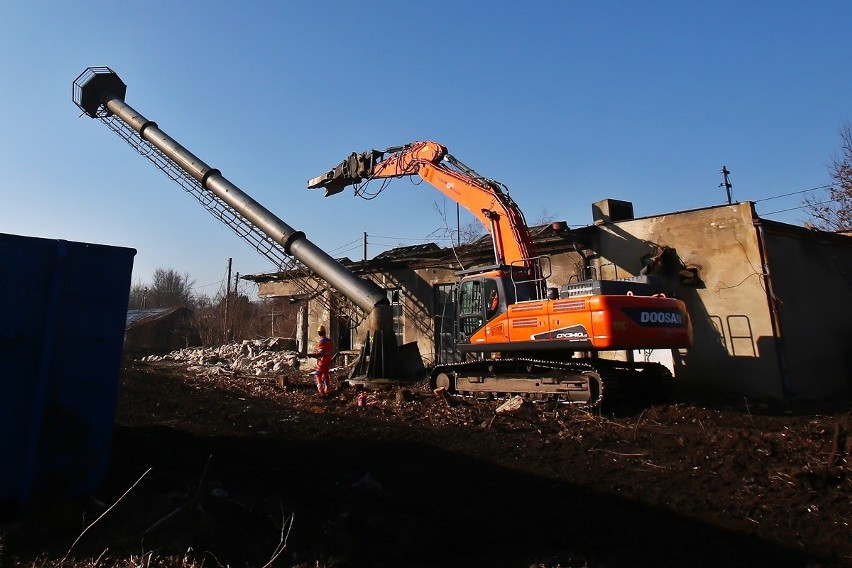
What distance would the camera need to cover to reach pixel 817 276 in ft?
43.0

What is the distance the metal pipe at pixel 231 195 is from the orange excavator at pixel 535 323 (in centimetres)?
351

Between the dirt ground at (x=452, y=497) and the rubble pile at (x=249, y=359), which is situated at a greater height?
the rubble pile at (x=249, y=359)

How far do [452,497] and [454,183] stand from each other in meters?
9.00

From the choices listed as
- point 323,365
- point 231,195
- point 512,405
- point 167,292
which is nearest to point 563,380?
point 512,405

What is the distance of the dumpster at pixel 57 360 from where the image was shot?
375cm

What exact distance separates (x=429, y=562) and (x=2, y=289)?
341 centimetres

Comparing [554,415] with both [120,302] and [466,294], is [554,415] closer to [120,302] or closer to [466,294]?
[466,294]

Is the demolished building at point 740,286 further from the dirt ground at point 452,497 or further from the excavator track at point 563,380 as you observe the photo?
the dirt ground at point 452,497

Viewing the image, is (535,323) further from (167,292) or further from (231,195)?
(167,292)

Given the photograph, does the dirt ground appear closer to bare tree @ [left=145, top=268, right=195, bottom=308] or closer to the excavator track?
the excavator track

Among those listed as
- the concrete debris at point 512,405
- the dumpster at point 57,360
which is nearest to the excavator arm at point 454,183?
the concrete debris at point 512,405

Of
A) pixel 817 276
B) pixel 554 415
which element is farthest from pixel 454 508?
pixel 817 276

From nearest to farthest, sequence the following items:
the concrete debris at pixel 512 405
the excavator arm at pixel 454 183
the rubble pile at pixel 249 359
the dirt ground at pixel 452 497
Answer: the dirt ground at pixel 452 497
the concrete debris at pixel 512 405
the excavator arm at pixel 454 183
the rubble pile at pixel 249 359

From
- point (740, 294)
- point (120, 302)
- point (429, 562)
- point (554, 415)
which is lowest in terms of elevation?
point (429, 562)
